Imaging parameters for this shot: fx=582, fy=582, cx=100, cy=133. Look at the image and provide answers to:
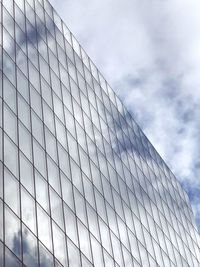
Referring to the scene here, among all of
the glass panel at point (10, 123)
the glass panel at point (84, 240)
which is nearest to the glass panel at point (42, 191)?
the glass panel at point (10, 123)

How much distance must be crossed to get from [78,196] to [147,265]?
10.8 meters

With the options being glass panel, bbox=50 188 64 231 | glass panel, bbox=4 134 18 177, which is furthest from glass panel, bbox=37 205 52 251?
glass panel, bbox=4 134 18 177

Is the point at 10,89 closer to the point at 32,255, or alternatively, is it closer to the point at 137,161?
the point at 32,255

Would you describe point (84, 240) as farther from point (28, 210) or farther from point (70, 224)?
point (28, 210)

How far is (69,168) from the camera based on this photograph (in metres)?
38.9

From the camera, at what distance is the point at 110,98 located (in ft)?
193

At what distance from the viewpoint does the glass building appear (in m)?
31.0

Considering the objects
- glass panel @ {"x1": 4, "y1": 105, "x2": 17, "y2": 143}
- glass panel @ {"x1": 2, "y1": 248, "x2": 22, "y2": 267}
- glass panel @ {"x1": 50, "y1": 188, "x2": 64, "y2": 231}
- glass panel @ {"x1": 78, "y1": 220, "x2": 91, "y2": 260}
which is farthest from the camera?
glass panel @ {"x1": 78, "y1": 220, "x2": 91, "y2": 260}

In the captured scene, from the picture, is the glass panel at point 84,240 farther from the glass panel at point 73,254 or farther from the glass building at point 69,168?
the glass panel at point 73,254

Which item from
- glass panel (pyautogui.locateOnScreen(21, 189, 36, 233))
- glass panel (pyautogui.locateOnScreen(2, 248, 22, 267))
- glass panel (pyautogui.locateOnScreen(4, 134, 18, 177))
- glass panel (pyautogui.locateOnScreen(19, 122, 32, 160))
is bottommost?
glass panel (pyautogui.locateOnScreen(2, 248, 22, 267))

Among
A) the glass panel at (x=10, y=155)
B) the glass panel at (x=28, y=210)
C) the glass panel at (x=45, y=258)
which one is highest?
the glass panel at (x=10, y=155)

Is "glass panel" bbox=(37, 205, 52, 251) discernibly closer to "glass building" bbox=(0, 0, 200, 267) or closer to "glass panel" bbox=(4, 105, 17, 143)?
"glass building" bbox=(0, 0, 200, 267)

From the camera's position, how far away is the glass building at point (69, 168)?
30969mm

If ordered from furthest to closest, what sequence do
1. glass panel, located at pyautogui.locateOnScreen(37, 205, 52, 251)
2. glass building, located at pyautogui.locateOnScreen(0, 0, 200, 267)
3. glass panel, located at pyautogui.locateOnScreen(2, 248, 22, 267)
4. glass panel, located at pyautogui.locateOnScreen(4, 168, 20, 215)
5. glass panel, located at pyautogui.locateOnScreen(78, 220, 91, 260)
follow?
glass panel, located at pyautogui.locateOnScreen(78, 220, 91, 260)
glass building, located at pyautogui.locateOnScreen(0, 0, 200, 267)
glass panel, located at pyautogui.locateOnScreen(37, 205, 52, 251)
glass panel, located at pyautogui.locateOnScreen(4, 168, 20, 215)
glass panel, located at pyautogui.locateOnScreen(2, 248, 22, 267)
